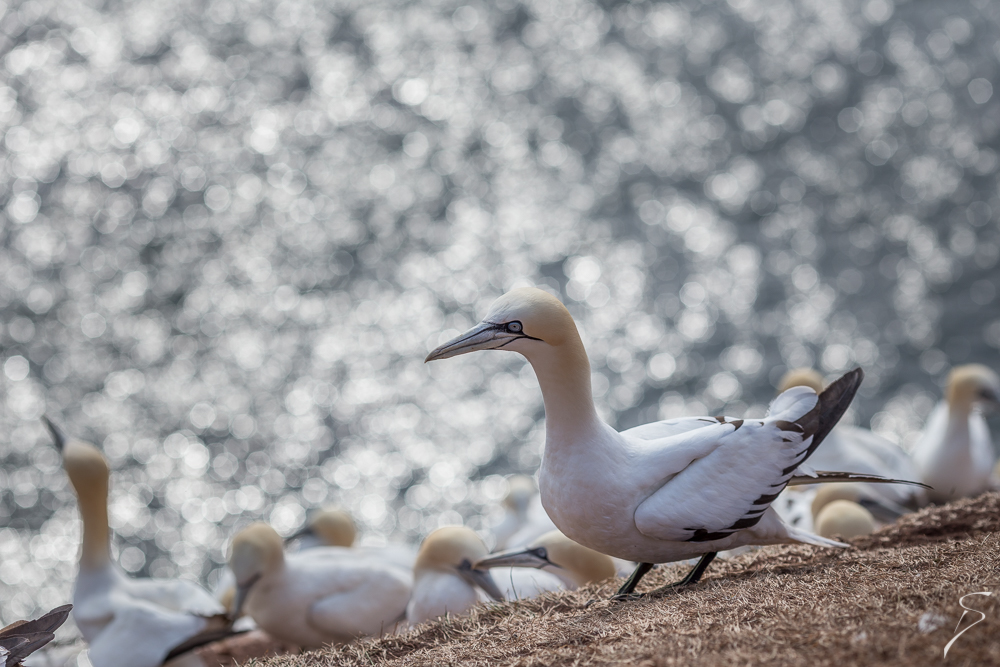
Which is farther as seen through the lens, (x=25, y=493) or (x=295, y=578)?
(x=25, y=493)

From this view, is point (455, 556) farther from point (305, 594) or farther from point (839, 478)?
point (839, 478)

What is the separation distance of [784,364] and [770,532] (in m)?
10.5

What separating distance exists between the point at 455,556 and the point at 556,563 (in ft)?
1.98

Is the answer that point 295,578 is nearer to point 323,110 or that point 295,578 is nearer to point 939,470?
point 939,470

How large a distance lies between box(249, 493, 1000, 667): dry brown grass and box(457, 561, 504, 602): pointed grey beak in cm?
120

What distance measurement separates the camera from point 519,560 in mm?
5273

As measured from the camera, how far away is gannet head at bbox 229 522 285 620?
5.64m

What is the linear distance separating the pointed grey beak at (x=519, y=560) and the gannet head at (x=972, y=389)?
3.74 m

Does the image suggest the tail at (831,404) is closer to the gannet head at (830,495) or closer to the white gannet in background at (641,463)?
the white gannet in background at (641,463)

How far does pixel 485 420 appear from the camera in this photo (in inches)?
527

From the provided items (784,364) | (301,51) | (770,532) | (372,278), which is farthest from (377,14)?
(770,532)

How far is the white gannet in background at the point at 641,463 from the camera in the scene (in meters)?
3.66

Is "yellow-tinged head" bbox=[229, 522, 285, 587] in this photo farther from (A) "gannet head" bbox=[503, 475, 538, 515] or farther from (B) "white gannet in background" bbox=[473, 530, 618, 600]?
(A) "gannet head" bbox=[503, 475, 538, 515]

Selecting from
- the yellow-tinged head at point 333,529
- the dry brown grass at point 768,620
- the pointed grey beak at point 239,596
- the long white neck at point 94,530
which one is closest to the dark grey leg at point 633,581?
the dry brown grass at point 768,620
